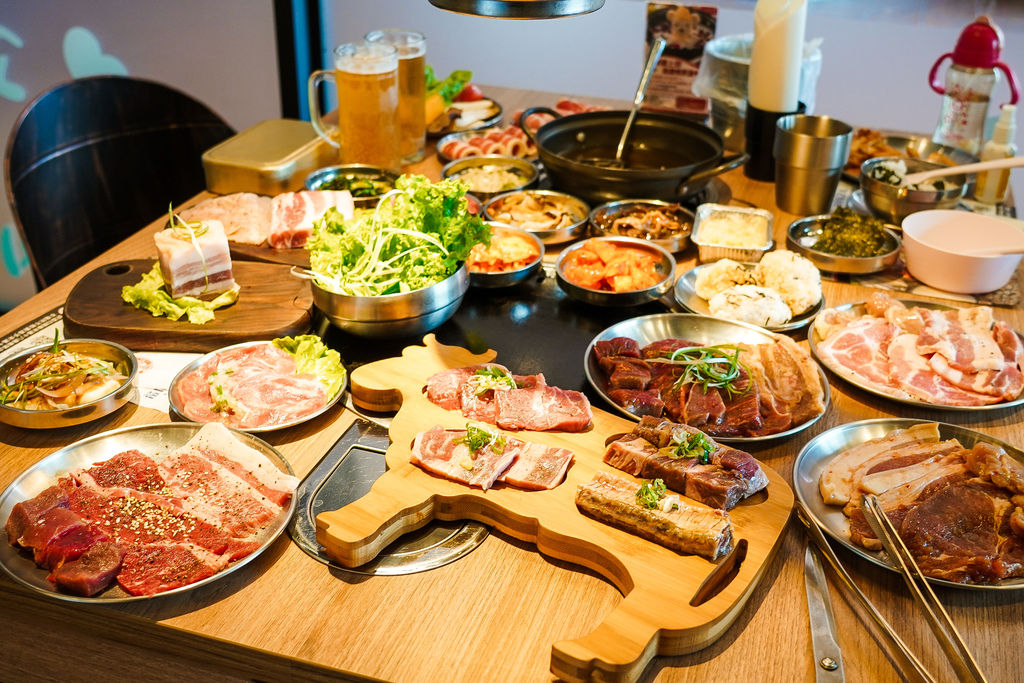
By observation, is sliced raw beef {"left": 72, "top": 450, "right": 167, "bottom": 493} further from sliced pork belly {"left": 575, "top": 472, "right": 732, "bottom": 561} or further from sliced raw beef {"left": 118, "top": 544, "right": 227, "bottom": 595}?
sliced pork belly {"left": 575, "top": 472, "right": 732, "bottom": 561}

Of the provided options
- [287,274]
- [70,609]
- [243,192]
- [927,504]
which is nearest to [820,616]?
[927,504]

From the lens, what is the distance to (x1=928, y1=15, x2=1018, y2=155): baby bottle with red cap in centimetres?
290

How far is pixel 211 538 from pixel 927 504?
51.3 inches

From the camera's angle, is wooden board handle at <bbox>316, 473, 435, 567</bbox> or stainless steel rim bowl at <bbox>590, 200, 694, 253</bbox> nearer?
wooden board handle at <bbox>316, 473, 435, 567</bbox>


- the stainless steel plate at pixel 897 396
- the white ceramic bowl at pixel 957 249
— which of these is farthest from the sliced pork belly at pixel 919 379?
the white ceramic bowl at pixel 957 249

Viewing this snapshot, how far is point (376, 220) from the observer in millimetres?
2148

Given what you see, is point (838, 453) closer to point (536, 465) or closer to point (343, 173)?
point (536, 465)

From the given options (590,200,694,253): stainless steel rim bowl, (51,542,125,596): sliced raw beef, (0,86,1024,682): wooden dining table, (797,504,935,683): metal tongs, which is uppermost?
(590,200,694,253): stainless steel rim bowl

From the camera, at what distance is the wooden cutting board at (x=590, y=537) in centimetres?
127

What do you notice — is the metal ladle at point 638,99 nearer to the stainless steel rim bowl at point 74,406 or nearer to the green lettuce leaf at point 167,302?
the green lettuce leaf at point 167,302

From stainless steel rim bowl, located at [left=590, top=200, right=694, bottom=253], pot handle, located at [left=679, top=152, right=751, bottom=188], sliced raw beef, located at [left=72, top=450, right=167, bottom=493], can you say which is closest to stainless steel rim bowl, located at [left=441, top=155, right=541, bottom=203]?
stainless steel rim bowl, located at [left=590, top=200, right=694, bottom=253]

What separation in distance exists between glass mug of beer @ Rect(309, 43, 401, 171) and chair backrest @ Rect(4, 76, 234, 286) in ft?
2.68

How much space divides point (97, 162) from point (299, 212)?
1.16m

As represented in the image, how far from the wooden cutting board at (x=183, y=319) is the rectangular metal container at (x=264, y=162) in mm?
704
